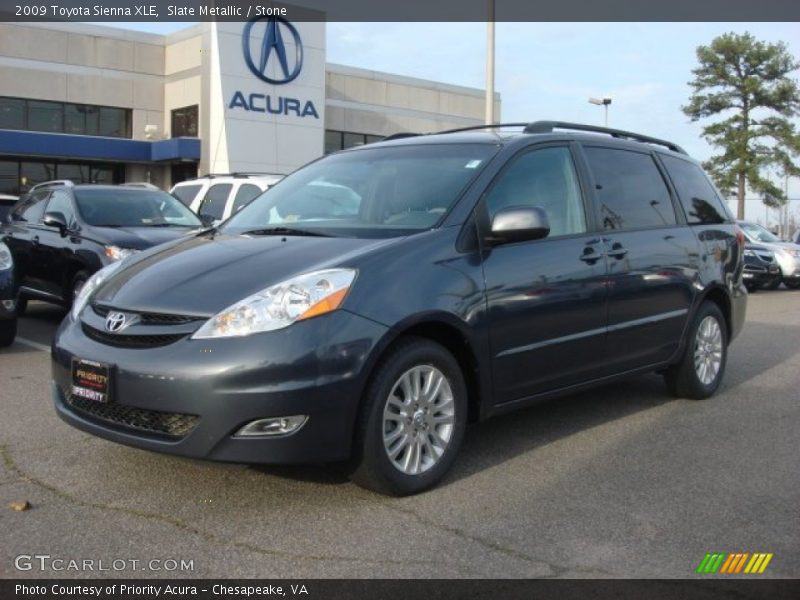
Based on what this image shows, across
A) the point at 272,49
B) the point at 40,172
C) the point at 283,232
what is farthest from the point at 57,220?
the point at 40,172

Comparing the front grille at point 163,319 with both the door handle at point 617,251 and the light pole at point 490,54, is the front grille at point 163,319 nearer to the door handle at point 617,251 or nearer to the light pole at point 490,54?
the door handle at point 617,251

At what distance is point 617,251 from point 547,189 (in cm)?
65

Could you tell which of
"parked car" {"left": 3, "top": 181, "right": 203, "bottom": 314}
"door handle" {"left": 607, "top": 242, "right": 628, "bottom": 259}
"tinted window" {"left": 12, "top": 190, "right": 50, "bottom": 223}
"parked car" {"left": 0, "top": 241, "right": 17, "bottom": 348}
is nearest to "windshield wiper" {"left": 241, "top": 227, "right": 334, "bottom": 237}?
"door handle" {"left": 607, "top": 242, "right": 628, "bottom": 259}

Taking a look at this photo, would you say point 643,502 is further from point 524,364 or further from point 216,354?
point 216,354

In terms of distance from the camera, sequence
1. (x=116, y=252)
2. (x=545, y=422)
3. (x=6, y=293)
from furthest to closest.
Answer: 1. (x=116, y=252)
2. (x=6, y=293)
3. (x=545, y=422)

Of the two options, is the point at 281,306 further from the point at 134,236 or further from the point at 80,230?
the point at 80,230

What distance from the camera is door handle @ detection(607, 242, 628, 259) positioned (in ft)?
17.3

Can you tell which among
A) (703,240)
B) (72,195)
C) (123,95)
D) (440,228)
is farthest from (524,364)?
(123,95)

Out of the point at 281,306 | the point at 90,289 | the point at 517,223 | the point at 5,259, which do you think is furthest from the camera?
the point at 5,259

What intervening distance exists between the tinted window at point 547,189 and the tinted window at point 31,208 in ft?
23.3

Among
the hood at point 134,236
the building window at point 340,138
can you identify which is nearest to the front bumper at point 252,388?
the hood at point 134,236

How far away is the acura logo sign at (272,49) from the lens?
28328 millimetres

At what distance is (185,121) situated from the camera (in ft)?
101
